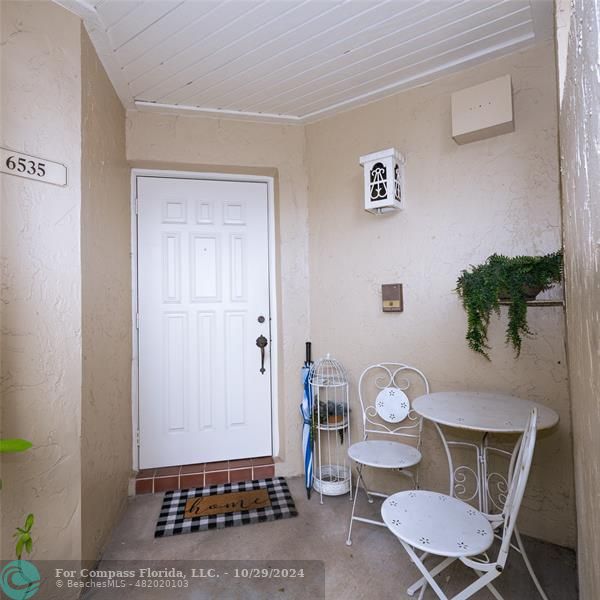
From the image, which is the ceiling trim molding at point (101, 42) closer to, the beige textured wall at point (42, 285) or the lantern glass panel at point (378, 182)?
the beige textured wall at point (42, 285)

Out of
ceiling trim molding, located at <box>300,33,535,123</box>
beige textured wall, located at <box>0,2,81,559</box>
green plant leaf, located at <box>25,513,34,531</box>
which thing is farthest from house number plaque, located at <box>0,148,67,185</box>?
ceiling trim molding, located at <box>300,33,535,123</box>

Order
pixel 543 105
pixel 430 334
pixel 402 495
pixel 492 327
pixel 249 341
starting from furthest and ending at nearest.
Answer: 1. pixel 249 341
2. pixel 430 334
3. pixel 492 327
4. pixel 543 105
5. pixel 402 495

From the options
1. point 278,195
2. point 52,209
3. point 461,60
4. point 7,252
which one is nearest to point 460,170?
point 461,60

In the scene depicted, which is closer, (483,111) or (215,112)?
(483,111)

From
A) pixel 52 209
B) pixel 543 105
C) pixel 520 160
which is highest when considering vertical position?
pixel 543 105

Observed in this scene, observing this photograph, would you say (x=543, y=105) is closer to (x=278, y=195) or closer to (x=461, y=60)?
(x=461, y=60)

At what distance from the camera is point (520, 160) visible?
1.88 metres

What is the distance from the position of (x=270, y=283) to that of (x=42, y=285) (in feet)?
4.87

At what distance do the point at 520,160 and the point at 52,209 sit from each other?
2.28 m

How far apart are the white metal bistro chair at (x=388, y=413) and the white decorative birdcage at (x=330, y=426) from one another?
136mm

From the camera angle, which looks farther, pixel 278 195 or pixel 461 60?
pixel 278 195

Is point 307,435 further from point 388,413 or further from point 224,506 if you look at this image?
point 224,506

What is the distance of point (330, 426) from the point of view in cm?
229

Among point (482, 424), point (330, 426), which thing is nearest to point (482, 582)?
point (482, 424)
